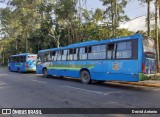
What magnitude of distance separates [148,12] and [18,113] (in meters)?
15.3

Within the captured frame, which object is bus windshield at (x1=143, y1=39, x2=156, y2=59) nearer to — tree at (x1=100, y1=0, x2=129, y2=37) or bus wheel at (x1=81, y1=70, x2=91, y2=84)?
bus wheel at (x1=81, y1=70, x2=91, y2=84)

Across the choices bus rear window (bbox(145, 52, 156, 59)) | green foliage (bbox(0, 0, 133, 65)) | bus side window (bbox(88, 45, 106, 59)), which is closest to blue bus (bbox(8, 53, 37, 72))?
green foliage (bbox(0, 0, 133, 65))

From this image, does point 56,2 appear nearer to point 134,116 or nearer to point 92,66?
point 92,66

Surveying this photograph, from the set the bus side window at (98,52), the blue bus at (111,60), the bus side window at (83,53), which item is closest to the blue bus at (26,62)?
the blue bus at (111,60)

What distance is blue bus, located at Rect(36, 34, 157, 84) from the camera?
13.1 m

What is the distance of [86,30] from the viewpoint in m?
33.2

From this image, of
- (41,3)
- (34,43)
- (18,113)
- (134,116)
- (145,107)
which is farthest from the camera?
(34,43)

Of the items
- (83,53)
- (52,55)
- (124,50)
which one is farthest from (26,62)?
(124,50)

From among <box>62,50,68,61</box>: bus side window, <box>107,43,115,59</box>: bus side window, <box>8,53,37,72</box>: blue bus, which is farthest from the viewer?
<box>8,53,37,72</box>: blue bus

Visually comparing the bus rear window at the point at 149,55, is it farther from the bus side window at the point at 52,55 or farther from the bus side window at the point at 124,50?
the bus side window at the point at 52,55

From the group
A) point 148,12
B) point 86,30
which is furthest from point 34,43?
point 148,12

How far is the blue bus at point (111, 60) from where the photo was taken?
13.1m

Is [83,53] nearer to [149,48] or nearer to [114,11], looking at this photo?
[149,48]

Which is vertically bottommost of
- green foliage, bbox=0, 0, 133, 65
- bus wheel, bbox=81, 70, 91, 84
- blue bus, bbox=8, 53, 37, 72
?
bus wheel, bbox=81, 70, 91, 84
